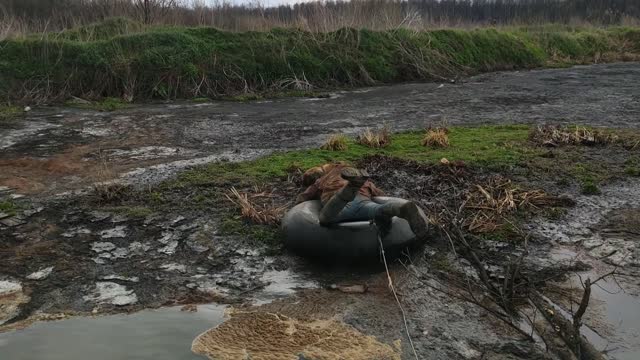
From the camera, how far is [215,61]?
13.1 meters

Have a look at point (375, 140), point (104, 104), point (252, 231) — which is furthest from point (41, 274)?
point (104, 104)

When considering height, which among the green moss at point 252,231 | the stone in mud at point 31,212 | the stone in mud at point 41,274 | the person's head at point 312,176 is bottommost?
the stone in mud at point 41,274

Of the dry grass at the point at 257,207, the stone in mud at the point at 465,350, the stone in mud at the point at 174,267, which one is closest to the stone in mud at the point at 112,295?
the stone in mud at the point at 174,267

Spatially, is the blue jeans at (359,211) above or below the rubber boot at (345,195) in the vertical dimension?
below

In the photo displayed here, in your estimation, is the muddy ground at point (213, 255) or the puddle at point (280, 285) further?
the puddle at point (280, 285)

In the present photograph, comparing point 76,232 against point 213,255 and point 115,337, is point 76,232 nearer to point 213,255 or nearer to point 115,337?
point 213,255

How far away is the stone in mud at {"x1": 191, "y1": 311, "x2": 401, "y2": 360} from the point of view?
127 inches

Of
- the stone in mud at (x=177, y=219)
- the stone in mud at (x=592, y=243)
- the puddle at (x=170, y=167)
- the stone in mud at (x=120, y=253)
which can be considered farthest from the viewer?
the puddle at (x=170, y=167)

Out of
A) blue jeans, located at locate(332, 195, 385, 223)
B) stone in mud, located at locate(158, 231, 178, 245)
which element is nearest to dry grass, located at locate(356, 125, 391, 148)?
blue jeans, located at locate(332, 195, 385, 223)

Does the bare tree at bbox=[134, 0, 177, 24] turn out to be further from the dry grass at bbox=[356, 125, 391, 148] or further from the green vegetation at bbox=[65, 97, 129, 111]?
the dry grass at bbox=[356, 125, 391, 148]

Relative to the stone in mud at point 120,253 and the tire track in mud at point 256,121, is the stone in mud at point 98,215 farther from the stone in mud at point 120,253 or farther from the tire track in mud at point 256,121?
the tire track in mud at point 256,121

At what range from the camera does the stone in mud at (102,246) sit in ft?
14.7

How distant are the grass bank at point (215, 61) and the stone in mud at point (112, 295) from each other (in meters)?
8.57

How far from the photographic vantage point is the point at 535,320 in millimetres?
3576
